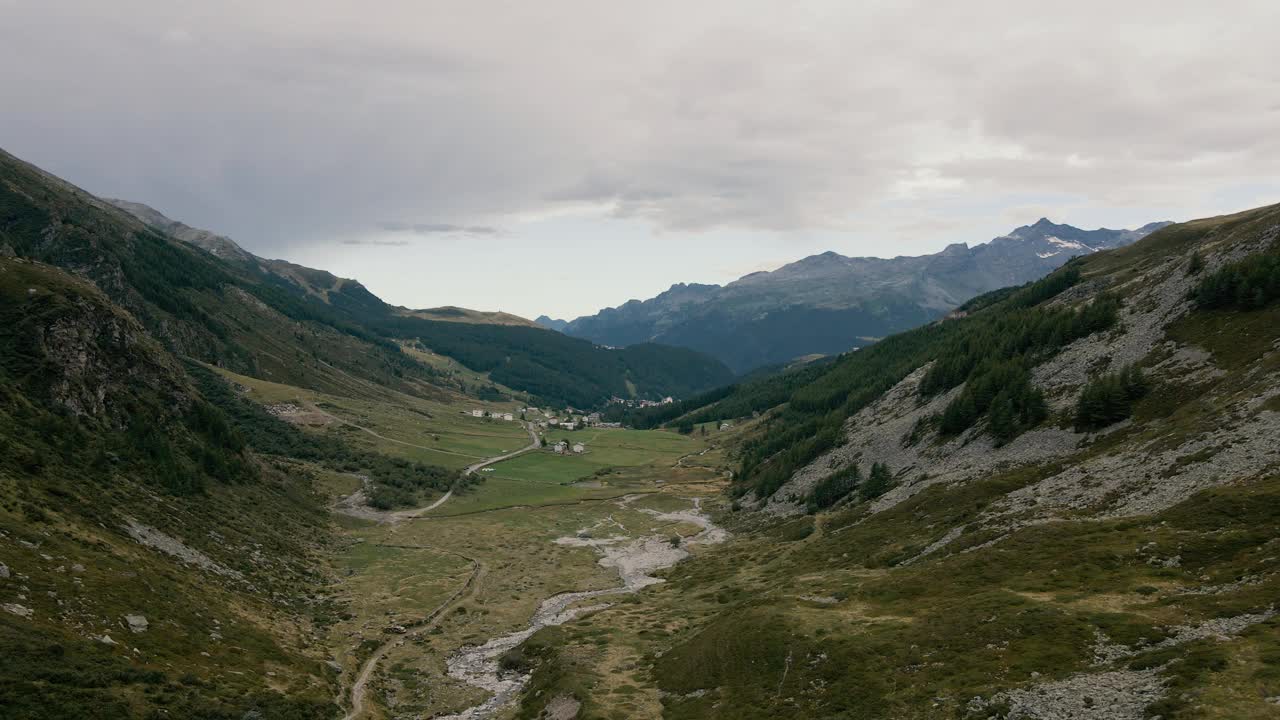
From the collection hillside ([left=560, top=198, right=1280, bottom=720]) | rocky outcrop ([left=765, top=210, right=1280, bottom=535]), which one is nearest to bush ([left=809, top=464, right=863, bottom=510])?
hillside ([left=560, top=198, right=1280, bottom=720])

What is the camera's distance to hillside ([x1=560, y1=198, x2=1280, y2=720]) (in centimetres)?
3762

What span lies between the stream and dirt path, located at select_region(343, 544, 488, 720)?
25.3 ft

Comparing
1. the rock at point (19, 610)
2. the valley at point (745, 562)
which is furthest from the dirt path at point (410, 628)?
the rock at point (19, 610)

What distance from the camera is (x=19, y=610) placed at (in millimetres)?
41906

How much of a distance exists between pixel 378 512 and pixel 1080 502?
134 metres

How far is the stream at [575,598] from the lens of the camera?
63.3m

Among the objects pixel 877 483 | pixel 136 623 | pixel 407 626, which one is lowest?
pixel 407 626

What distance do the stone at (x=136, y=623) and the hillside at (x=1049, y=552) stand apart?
3330cm

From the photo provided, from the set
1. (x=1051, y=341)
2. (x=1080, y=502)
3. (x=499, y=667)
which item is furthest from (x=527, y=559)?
(x=1051, y=341)

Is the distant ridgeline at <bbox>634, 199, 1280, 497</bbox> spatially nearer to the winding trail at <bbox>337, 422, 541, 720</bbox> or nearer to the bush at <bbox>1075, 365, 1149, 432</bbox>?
the bush at <bbox>1075, 365, 1149, 432</bbox>

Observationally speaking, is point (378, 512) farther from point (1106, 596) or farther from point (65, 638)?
point (1106, 596)

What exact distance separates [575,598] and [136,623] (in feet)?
185

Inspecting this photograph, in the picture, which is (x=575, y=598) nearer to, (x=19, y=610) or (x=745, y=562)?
(x=745, y=562)

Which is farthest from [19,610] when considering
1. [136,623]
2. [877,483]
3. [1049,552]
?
[877,483]
